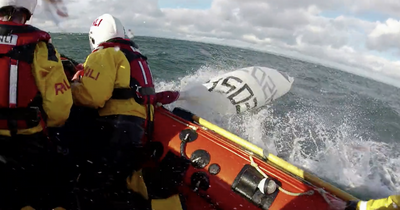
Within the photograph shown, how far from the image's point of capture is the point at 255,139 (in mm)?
4781

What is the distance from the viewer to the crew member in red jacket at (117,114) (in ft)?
6.02

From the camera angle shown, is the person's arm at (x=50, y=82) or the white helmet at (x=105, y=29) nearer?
the person's arm at (x=50, y=82)

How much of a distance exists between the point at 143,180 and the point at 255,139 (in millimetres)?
2941

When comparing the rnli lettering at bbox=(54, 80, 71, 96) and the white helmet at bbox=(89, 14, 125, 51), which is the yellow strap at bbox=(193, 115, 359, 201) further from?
the rnli lettering at bbox=(54, 80, 71, 96)

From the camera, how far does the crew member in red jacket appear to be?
183 cm

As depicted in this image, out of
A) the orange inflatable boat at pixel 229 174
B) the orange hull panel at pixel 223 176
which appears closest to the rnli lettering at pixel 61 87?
the orange inflatable boat at pixel 229 174

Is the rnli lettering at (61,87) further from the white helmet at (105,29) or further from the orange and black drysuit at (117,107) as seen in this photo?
the white helmet at (105,29)

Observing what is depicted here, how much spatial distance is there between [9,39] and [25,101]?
0.30 meters

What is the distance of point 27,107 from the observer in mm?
1418

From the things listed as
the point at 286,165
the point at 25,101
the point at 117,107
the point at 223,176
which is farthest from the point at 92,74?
the point at 286,165

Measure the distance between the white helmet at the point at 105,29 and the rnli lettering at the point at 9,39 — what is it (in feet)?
2.82

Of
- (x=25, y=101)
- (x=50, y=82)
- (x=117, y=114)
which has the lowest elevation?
(x=117, y=114)

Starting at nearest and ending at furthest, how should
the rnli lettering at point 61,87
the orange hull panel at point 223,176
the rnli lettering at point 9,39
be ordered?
the rnli lettering at point 9,39
the rnli lettering at point 61,87
the orange hull panel at point 223,176

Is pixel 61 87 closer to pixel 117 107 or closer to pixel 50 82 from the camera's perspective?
pixel 50 82
